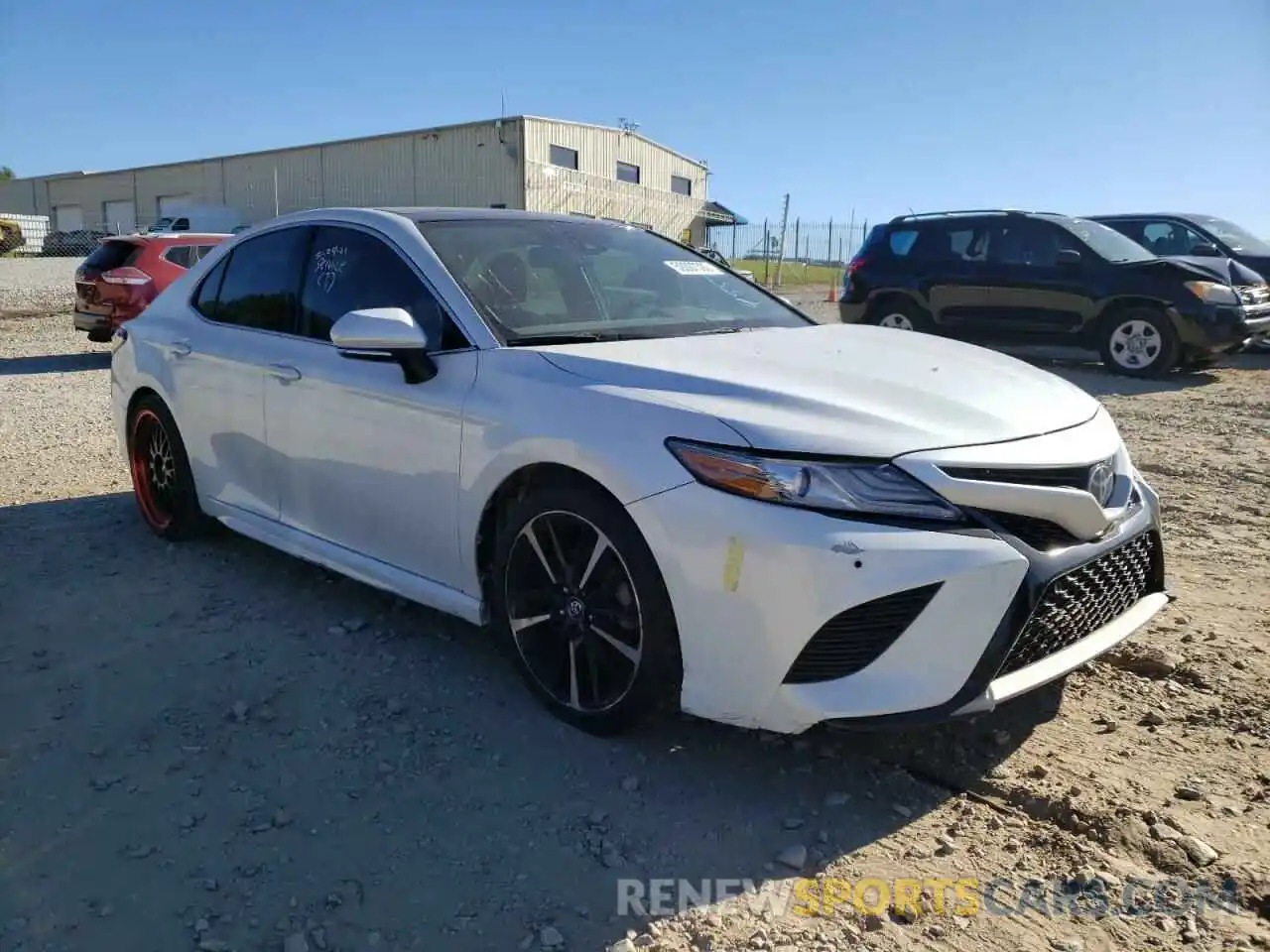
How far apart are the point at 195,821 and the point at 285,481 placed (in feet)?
5.42

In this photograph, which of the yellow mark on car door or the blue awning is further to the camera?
the blue awning

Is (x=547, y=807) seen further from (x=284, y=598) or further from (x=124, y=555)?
(x=124, y=555)

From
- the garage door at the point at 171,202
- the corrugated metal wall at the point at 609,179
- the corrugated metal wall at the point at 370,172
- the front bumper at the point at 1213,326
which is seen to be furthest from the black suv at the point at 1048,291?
the garage door at the point at 171,202

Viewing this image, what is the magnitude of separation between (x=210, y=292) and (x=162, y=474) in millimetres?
963

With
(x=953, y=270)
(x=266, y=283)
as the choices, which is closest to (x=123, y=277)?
(x=266, y=283)

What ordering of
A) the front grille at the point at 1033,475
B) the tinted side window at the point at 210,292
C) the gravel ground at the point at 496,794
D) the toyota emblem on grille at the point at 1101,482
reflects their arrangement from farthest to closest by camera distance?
the tinted side window at the point at 210,292
the toyota emblem on grille at the point at 1101,482
the front grille at the point at 1033,475
the gravel ground at the point at 496,794

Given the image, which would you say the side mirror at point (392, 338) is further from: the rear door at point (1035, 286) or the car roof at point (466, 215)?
→ the rear door at point (1035, 286)

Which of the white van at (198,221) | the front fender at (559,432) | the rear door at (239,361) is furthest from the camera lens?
the white van at (198,221)

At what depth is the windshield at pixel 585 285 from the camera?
3439 millimetres

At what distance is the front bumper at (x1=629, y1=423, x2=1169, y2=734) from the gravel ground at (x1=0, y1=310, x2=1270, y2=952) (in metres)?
0.36

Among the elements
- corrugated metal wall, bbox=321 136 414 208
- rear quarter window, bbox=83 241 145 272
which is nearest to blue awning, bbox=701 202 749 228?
corrugated metal wall, bbox=321 136 414 208

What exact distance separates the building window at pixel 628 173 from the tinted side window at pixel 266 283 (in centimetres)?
3713

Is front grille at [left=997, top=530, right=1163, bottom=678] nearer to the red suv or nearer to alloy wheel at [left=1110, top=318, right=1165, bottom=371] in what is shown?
alloy wheel at [left=1110, top=318, right=1165, bottom=371]

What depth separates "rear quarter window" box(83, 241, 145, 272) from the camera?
11.9 meters
